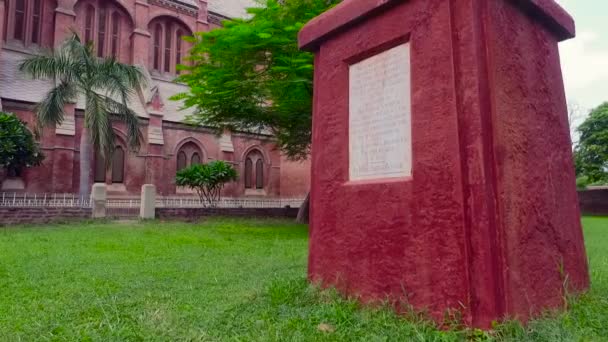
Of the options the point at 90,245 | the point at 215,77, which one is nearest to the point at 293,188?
the point at 215,77

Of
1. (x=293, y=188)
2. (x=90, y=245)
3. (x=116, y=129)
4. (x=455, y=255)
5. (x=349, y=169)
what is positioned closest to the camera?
(x=455, y=255)

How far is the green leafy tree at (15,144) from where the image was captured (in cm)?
1438

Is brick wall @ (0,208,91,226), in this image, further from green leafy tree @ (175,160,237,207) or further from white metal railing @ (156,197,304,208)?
green leafy tree @ (175,160,237,207)

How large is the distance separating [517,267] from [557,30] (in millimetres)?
2077

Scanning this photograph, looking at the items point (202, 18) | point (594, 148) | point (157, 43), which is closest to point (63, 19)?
point (157, 43)

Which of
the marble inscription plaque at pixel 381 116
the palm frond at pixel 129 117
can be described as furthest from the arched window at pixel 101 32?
the marble inscription plaque at pixel 381 116

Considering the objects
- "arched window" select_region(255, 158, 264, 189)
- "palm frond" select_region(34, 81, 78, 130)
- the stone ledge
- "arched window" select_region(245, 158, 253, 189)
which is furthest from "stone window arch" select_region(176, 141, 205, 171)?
the stone ledge

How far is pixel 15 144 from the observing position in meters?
14.8

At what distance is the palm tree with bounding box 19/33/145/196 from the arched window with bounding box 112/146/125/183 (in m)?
5.38

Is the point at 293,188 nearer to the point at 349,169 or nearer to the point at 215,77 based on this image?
the point at 215,77

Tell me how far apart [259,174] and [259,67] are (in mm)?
16651

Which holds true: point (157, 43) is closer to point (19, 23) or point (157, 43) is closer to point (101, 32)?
point (101, 32)

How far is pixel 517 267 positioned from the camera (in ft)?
8.14

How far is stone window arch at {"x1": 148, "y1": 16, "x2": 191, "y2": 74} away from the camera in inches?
1049
